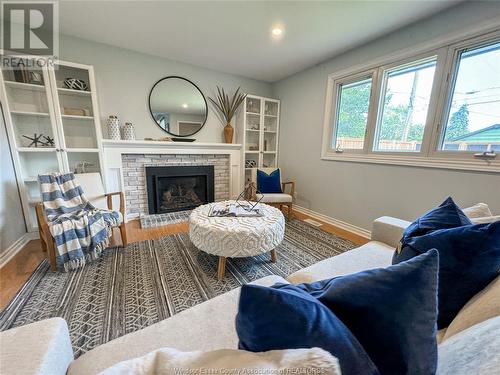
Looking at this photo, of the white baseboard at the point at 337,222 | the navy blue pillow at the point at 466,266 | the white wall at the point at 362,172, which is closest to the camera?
the navy blue pillow at the point at 466,266

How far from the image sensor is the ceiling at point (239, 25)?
6.31ft

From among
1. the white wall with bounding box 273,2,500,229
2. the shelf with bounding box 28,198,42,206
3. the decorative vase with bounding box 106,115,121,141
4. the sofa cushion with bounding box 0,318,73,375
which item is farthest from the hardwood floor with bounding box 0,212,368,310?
the sofa cushion with bounding box 0,318,73,375

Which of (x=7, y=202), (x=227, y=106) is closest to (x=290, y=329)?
(x=7, y=202)

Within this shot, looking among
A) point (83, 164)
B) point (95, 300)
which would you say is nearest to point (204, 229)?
point (95, 300)

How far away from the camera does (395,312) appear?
470mm

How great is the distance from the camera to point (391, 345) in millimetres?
460

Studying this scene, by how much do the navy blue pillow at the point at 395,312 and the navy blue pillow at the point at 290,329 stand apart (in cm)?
7

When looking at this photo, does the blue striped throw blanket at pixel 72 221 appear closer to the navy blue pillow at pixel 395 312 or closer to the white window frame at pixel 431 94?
the navy blue pillow at pixel 395 312

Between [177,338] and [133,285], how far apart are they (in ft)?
3.73

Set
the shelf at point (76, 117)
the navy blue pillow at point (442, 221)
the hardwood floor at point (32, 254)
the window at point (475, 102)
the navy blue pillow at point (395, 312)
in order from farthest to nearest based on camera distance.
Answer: the shelf at point (76, 117) < the window at point (475, 102) < the hardwood floor at point (32, 254) < the navy blue pillow at point (442, 221) < the navy blue pillow at point (395, 312)

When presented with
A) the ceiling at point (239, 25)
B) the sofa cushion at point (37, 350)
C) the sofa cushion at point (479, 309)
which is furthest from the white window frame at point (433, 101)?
the sofa cushion at point (37, 350)

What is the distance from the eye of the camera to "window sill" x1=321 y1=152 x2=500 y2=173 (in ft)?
5.83

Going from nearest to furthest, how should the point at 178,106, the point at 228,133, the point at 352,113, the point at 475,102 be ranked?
the point at 475,102 < the point at 352,113 < the point at 178,106 < the point at 228,133

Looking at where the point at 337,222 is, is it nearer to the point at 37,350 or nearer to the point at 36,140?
the point at 37,350
